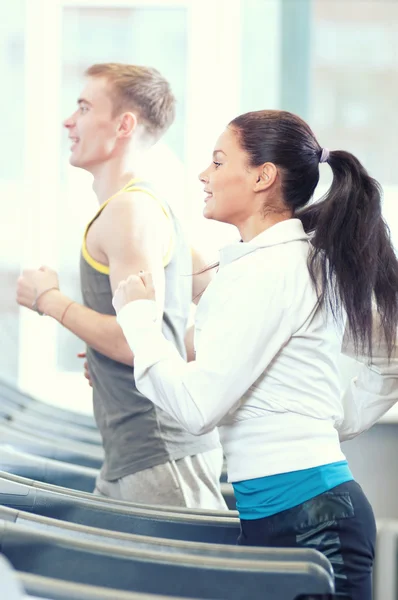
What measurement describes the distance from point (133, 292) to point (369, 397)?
0.44 metres

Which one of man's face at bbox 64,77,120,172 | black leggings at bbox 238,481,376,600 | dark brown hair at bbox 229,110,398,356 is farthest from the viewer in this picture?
man's face at bbox 64,77,120,172

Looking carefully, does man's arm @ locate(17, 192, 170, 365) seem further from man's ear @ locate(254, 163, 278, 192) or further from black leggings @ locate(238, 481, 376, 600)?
black leggings @ locate(238, 481, 376, 600)

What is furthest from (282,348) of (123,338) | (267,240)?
(123,338)

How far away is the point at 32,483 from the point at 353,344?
675 millimetres

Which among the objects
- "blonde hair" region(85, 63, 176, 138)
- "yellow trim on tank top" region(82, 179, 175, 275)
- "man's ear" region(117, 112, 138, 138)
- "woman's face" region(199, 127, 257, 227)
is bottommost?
"yellow trim on tank top" region(82, 179, 175, 275)

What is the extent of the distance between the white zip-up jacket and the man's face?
774mm

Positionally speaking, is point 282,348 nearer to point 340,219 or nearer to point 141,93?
point 340,219

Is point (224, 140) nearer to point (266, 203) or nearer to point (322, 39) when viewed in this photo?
point (266, 203)

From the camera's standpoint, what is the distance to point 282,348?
49.3 inches

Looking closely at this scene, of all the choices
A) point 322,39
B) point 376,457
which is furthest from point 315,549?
point 322,39

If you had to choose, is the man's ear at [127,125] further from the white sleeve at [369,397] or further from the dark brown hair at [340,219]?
the white sleeve at [369,397]

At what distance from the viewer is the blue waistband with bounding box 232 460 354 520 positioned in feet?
4.00

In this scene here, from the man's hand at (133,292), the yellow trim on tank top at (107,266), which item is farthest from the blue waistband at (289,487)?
the yellow trim on tank top at (107,266)

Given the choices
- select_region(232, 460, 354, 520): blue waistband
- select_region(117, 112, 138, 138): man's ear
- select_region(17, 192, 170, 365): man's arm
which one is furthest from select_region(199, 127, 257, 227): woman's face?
select_region(117, 112, 138, 138): man's ear
